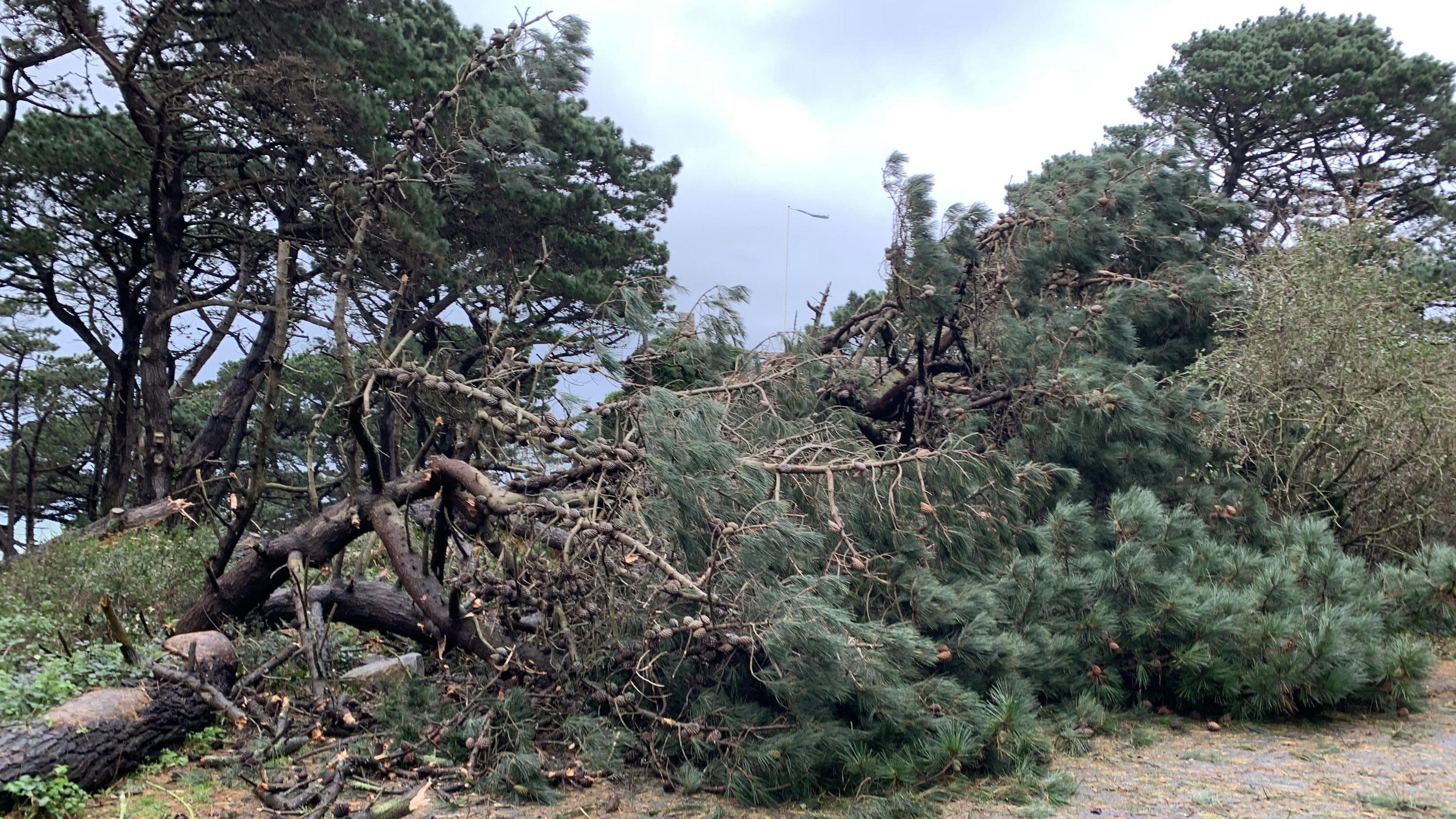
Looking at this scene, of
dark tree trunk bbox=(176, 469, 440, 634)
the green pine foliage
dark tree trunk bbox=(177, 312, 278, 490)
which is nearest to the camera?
the green pine foliage

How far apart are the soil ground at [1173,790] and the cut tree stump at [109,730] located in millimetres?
122

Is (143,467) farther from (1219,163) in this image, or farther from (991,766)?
(1219,163)

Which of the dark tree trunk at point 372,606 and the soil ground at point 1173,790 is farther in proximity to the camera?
the dark tree trunk at point 372,606

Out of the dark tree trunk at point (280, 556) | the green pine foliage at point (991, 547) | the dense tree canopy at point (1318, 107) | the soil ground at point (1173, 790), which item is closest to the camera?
the soil ground at point (1173, 790)

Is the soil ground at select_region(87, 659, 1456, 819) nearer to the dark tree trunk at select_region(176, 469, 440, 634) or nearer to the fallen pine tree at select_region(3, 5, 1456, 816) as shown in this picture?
the fallen pine tree at select_region(3, 5, 1456, 816)

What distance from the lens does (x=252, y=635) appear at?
5066 millimetres

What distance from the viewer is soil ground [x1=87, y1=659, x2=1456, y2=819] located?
3.12 meters

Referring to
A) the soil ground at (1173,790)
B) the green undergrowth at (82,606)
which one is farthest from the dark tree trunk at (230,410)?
the soil ground at (1173,790)

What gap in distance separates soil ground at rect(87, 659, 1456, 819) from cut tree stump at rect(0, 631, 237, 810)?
0.12 m

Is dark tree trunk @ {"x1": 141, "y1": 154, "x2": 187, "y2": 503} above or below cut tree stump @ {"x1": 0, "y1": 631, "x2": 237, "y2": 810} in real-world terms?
above

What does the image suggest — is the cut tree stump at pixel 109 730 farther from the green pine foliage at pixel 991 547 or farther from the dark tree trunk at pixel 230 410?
the dark tree trunk at pixel 230 410

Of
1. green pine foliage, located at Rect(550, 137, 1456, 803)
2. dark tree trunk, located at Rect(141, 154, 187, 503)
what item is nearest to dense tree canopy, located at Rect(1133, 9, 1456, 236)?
green pine foliage, located at Rect(550, 137, 1456, 803)

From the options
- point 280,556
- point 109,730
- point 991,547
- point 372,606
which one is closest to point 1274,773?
point 991,547

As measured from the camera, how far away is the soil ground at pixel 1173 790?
10.2ft
